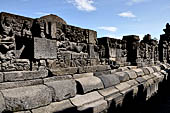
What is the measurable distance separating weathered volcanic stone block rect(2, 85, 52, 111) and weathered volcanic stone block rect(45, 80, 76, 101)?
15cm

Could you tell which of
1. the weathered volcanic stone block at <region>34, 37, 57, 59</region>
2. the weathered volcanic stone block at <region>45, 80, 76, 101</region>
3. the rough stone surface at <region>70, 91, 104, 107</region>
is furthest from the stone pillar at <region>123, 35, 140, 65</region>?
the weathered volcanic stone block at <region>34, 37, 57, 59</region>

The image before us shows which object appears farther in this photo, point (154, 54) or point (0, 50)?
point (154, 54)

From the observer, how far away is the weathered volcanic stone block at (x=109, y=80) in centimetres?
442

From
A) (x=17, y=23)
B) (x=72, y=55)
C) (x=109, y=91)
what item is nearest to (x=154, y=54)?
(x=109, y=91)

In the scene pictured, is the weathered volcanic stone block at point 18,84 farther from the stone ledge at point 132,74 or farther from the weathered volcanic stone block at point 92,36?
the stone ledge at point 132,74

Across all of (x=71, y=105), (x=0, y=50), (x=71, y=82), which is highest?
(x=0, y=50)

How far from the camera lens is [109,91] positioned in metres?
4.35

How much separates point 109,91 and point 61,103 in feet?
5.18

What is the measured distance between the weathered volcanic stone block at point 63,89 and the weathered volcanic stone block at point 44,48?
0.54m

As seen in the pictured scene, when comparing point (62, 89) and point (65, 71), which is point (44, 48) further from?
point (62, 89)

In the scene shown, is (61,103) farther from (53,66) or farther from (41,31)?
(41,31)

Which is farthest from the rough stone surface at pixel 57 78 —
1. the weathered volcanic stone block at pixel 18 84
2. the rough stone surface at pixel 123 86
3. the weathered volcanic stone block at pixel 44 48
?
the rough stone surface at pixel 123 86

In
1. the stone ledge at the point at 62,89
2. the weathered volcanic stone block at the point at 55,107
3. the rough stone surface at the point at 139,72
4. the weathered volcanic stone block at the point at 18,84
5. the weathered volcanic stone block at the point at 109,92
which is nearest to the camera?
the weathered volcanic stone block at the point at 18,84

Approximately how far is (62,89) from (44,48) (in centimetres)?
86
